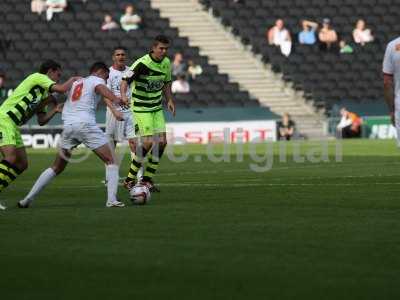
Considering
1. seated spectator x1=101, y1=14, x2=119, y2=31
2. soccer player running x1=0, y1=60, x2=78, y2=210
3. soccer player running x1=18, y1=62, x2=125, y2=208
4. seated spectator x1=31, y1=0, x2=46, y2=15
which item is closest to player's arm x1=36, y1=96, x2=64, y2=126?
soccer player running x1=0, y1=60, x2=78, y2=210

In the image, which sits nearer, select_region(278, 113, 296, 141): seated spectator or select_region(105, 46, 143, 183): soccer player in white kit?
select_region(105, 46, 143, 183): soccer player in white kit

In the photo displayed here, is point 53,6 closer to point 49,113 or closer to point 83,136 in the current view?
point 49,113

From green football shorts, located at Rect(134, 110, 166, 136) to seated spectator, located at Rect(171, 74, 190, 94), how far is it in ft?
67.8

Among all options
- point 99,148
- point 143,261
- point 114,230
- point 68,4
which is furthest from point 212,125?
point 143,261

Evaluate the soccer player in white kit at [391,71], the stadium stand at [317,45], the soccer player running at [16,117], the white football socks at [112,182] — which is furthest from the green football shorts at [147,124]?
the stadium stand at [317,45]

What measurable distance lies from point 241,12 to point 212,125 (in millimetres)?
7937

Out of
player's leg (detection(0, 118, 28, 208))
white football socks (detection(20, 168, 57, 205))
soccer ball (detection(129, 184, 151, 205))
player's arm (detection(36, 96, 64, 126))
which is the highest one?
player's arm (detection(36, 96, 64, 126))

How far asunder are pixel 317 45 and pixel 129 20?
715 centimetres

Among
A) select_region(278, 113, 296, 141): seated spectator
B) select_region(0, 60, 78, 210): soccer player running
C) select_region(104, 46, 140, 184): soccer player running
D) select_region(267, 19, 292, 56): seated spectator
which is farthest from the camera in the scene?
select_region(267, 19, 292, 56): seated spectator

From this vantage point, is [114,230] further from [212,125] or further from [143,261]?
[212,125]

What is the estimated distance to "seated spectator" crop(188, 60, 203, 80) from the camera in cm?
4047

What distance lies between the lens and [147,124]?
18703mm

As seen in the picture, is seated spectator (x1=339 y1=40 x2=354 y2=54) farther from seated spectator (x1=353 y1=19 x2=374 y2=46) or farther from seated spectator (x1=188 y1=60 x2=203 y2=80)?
seated spectator (x1=188 y1=60 x2=203 y2=80)

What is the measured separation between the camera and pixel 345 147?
3247cm
